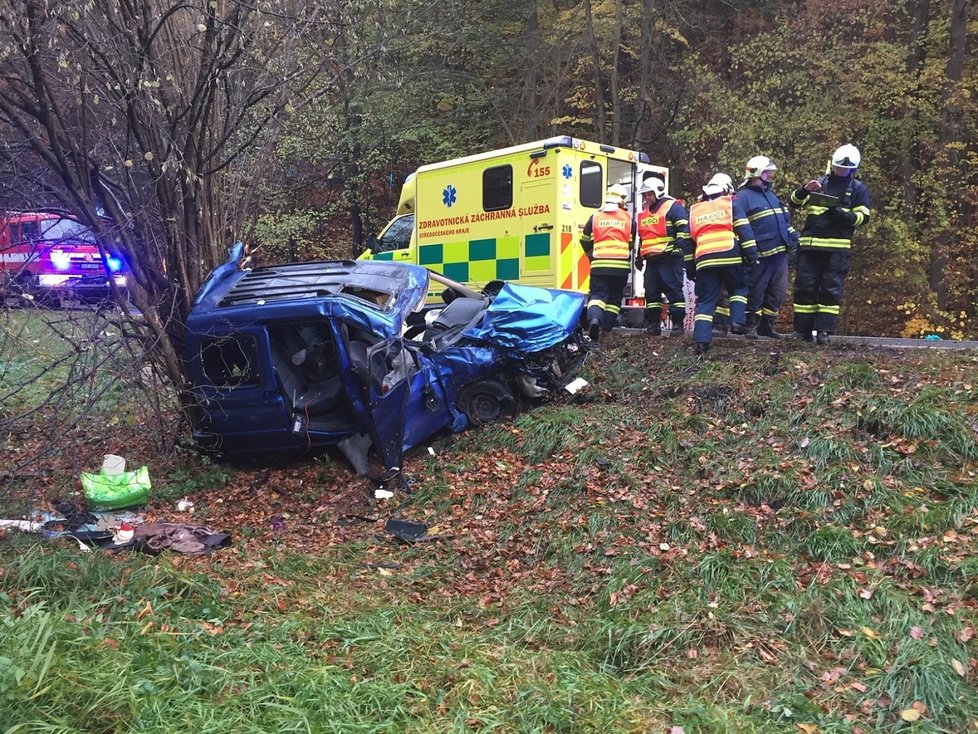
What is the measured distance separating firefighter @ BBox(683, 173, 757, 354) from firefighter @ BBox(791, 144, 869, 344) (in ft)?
1.79

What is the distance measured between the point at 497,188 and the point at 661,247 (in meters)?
2.71

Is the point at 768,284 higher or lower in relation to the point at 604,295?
higher

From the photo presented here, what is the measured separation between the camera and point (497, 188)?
994 cm

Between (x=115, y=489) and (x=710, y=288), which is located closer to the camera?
(x=115, y=489)

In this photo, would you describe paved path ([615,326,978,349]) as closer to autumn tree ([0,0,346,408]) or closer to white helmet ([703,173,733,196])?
white helmet ([703,173,733,196])

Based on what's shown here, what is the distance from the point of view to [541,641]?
3965 millimetres

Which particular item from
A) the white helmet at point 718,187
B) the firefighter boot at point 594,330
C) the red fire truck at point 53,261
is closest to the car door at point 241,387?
the red fire truck at point 53,261

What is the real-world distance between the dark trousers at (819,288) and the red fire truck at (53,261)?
6184 millimetres

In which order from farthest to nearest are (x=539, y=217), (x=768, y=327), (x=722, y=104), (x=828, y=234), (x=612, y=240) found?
(x=722, y=104), (x=539, y=217), (x=612, y=240), (x=768, y=327), (x=828, y=234)

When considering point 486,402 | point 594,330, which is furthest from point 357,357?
point 594,330

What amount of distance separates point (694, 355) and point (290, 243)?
39.9ft

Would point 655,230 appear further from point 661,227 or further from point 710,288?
point 710,288

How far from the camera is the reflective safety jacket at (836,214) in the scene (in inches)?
274

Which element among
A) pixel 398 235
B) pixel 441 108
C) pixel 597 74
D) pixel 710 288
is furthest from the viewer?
pixel 441 108
